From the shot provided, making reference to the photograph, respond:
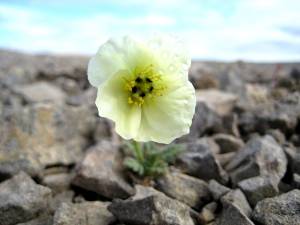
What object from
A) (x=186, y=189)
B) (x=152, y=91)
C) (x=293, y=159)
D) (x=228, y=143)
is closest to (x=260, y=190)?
(x=186, y=189)

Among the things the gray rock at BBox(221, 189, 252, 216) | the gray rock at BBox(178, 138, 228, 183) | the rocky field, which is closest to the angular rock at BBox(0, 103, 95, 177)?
the rocky field

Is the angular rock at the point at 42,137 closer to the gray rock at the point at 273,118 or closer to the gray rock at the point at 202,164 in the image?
the gray rock at the point at 202,164

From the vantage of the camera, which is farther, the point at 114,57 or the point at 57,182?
the point at 57,182

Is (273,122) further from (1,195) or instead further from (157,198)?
(1,195)

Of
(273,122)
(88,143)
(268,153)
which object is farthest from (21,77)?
(268,153)

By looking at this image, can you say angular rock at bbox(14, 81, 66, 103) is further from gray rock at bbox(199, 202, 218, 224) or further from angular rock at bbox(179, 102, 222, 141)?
gray rock at bbox(199, 202, 218, 224)

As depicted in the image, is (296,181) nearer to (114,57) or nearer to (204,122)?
(114,57)
